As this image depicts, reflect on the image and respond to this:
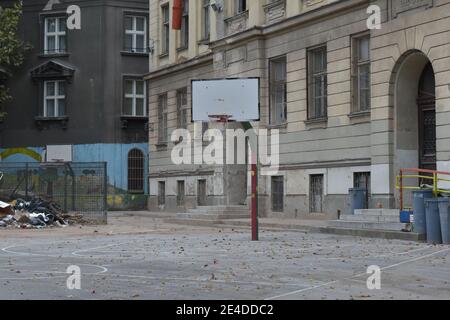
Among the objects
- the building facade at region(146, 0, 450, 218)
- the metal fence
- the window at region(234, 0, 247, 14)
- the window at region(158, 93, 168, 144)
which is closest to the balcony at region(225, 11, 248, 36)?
the building facade at region(146, 0, 450, 218)

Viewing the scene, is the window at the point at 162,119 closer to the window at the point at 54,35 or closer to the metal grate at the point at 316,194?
the window at the point at 54,35

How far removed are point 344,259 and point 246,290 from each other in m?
4.63

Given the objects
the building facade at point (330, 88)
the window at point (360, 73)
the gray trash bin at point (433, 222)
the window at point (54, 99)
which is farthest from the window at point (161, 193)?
the gray trash bin at point (433, 222)

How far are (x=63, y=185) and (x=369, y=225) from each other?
13733 millimetres

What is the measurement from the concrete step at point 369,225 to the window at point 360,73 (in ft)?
17.5

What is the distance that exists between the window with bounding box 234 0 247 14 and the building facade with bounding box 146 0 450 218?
4 centimetres

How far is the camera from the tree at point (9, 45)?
153ft

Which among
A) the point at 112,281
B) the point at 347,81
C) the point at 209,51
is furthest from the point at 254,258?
the point at 209,51

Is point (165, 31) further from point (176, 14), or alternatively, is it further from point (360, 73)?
point (360, 73)

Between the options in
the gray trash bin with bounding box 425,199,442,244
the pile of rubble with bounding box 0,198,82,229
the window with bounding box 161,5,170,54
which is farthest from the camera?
the window with bounding box 161,5,170,54

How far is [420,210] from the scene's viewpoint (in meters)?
20.4

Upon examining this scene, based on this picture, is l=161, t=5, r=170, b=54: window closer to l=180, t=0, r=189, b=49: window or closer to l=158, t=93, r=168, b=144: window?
l=180, t=0, r=189, b=49: window

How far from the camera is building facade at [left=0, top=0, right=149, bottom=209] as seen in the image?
4722 cm
